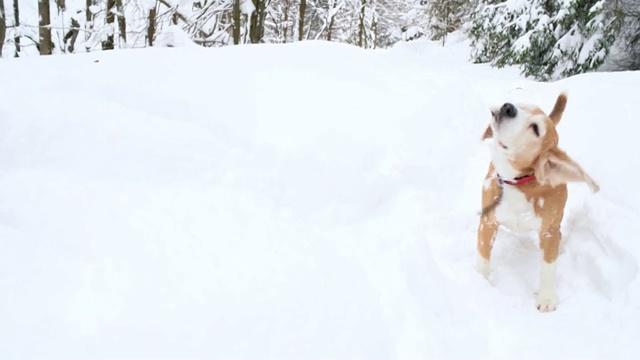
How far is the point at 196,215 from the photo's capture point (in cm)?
233

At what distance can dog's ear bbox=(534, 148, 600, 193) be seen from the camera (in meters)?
1.97

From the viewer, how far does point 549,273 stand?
2223mm

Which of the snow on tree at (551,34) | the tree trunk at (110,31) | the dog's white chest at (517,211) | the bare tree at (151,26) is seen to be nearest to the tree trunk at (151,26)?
the bare tree at (151,26)

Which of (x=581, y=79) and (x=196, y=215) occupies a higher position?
(x=581, y=79)

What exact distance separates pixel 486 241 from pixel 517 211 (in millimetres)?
266

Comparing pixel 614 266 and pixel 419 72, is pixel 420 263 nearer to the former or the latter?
pixel 614 266

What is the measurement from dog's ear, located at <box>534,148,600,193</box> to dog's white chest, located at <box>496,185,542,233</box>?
0.62 feet

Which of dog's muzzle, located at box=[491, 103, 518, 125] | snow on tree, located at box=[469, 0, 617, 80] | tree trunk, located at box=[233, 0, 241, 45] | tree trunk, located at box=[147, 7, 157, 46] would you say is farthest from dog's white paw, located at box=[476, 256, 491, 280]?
tree trunk, located at box=[147, 7, 157, 46]

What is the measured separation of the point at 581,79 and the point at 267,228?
4106mm

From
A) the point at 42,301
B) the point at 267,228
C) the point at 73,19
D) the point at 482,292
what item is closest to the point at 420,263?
the point at 482,292

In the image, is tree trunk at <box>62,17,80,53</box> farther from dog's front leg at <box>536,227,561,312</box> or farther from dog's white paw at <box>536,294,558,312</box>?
dog's white paw at <box>536,294,558,312</box>

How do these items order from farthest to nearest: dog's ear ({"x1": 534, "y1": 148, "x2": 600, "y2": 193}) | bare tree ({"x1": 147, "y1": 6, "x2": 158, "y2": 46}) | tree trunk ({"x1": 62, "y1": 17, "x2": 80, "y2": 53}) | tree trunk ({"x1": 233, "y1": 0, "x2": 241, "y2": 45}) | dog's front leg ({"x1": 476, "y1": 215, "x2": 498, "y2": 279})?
1. tree trunk ({"x1": 62, "y1": 17, "x2": 80, "y2": 53})
2. bare tree ({"x1": 147, "y1": 6, "x2": 158, "y2": 46})
3. tree trunk ({"x1": 233, "y1": 0, "x2": 241, "y2": 45})
4. dog's front leg ({"x1": 476, "y1": 215, "x2": 498, "y2": 279})
5. dog's ear ({"x1": 534, "y1": 148, "x2": 600, "y2": 193})

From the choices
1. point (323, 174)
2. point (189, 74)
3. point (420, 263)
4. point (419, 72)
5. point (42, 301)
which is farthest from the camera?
point (419, 72)

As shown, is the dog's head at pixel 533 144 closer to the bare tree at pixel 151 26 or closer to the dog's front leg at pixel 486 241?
the dog's front leg at pixel 486 241
